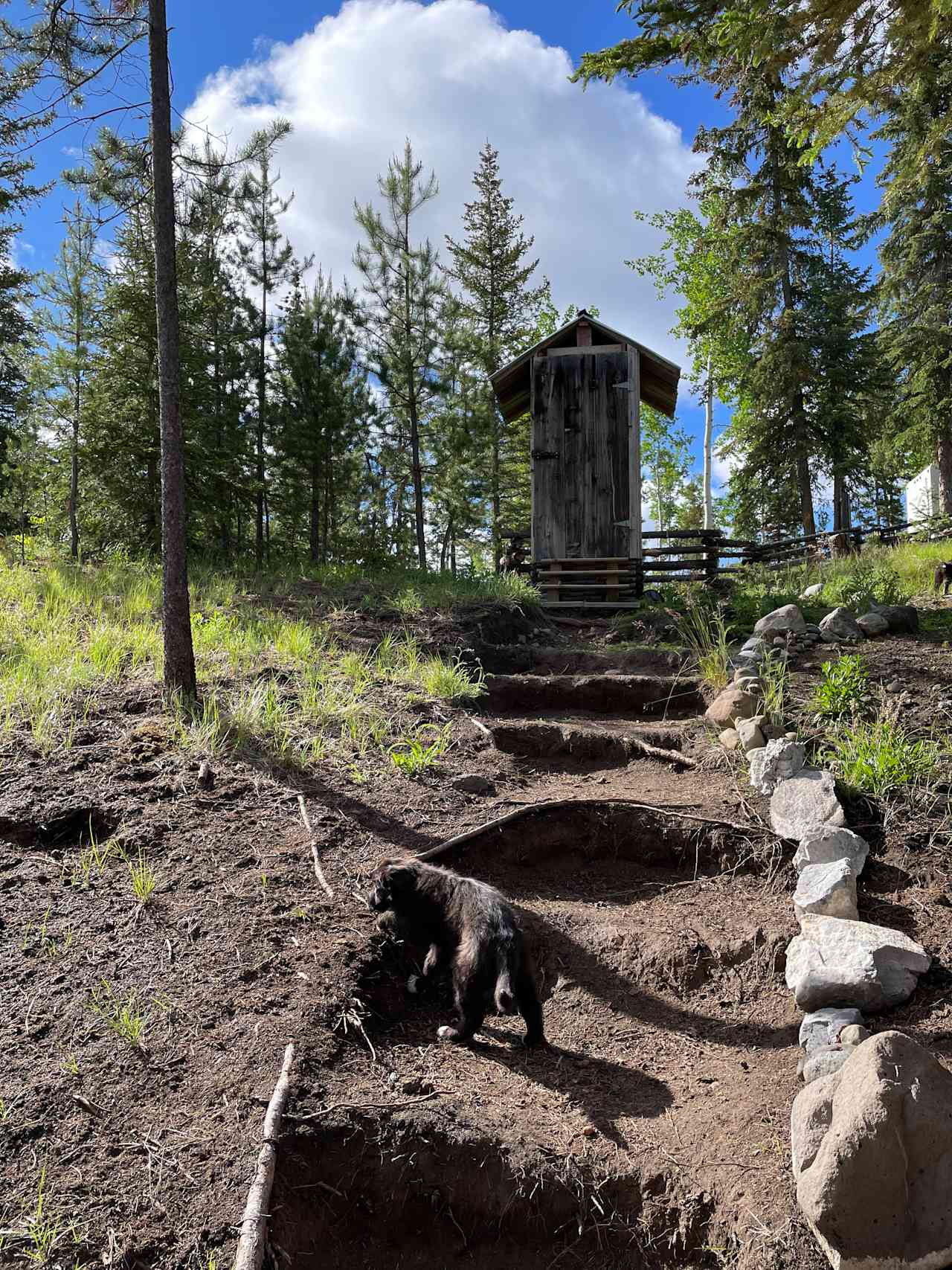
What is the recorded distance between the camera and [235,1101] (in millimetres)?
2977

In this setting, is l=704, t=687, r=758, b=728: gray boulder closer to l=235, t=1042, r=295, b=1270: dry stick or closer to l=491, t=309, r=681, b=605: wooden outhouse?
l=235, t=1042, r=295, b=1270: dry stick

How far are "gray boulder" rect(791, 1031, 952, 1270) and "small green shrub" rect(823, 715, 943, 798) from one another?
2436mm

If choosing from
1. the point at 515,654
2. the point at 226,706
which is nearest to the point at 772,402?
the point at 515,654

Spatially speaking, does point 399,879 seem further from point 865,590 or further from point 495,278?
point 495,278

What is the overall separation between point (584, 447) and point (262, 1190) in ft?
42.0

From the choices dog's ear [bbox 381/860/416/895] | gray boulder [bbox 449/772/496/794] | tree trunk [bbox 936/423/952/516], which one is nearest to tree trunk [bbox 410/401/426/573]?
tree trunk [bbox 936/423/952/516]

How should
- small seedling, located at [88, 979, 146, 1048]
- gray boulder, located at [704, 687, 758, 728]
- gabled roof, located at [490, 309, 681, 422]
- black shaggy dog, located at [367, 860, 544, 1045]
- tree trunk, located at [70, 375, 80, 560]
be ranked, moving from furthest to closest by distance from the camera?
tree trunk, located at [70, 375, 80, 560] → gabled roof, located at [490, 309, 681, 422] → gray boulder, located at [704, 687, 758, 728] → black shaggy dog, located at [367, 860, 544, 1045] → small seedling, located at [88, 979, 146, 1048]

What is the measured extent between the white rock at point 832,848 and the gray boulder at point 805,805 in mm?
105

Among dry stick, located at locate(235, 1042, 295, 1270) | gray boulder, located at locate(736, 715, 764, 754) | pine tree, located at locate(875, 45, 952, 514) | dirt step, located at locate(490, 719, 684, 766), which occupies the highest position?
pine tree, located at locate(875, 45, 952, 514)

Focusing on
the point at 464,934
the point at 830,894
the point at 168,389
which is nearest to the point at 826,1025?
the point at 830,894

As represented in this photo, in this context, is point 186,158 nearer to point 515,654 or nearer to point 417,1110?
point 515,654

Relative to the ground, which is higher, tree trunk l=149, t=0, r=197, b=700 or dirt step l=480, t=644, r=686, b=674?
tree trunk l=149, t=0, r=197, b=700

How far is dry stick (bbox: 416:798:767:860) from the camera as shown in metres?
4.89

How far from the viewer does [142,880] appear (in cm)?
416
